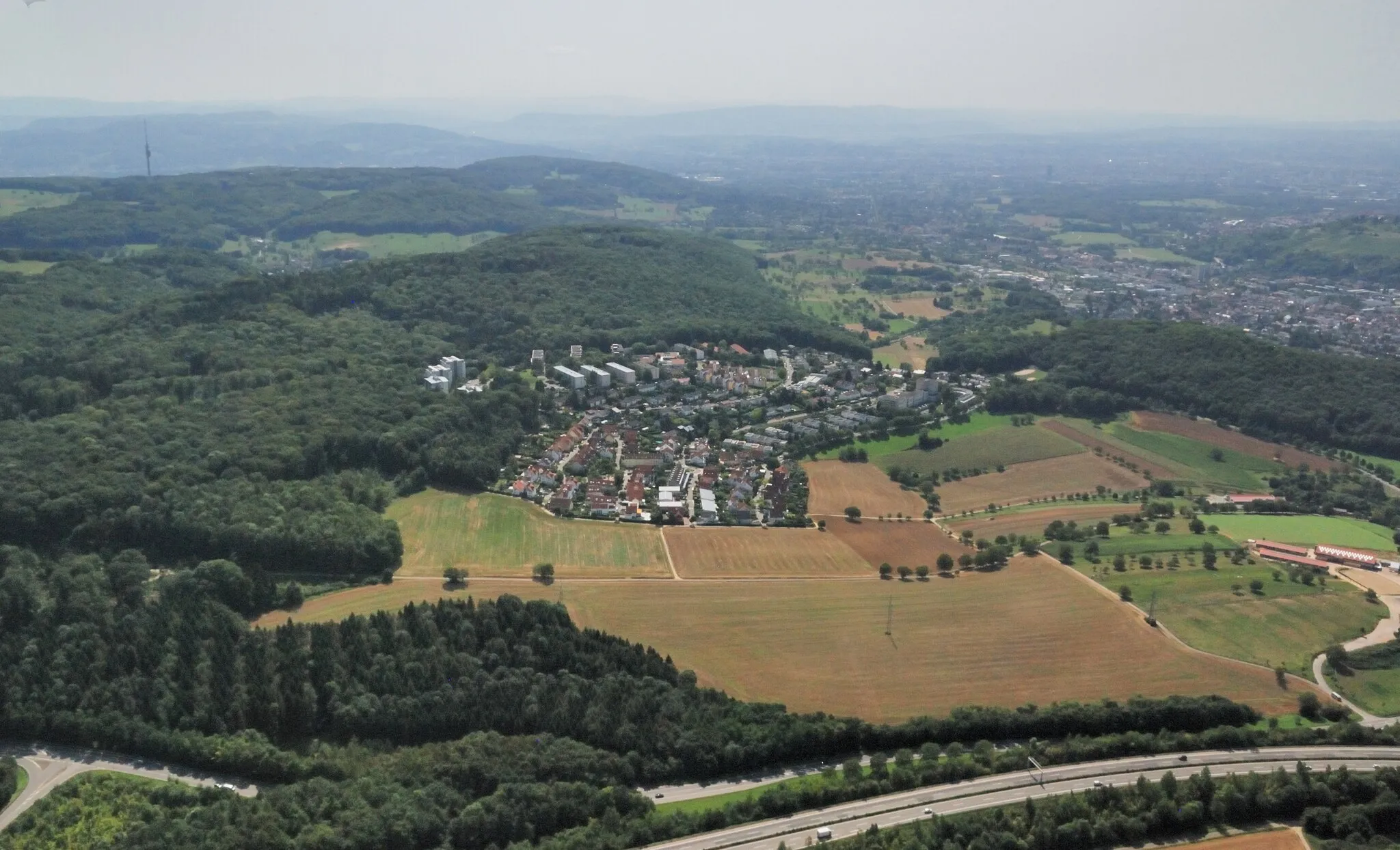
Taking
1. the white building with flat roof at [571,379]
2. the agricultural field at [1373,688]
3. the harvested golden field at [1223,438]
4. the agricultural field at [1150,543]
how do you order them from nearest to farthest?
the agricultural field at [1373,688]
the agricultural field at [1150,543]
the harvested golden field at [1223,438]
the white building with flat roof at [571,379]

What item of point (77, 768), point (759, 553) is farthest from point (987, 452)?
point (77, 768)

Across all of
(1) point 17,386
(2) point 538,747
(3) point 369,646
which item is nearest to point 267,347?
(1) point 17,386

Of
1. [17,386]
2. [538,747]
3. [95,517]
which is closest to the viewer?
[538,747]

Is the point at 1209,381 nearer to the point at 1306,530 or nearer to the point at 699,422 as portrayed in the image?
the point at 1306,530

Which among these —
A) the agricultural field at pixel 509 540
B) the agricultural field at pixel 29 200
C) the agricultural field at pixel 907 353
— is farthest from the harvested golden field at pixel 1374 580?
the agricultural field at pixel 29 200

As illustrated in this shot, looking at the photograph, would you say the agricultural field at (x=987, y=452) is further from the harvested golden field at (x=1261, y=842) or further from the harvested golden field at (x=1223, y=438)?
the harvested golden field at (x=1261, y=842)

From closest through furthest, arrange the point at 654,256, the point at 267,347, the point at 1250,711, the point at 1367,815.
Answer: the point at 1367,815
the point at 1250,711
the point at 267,347
the point at 654,256

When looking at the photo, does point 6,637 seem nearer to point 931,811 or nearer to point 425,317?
point 931,811

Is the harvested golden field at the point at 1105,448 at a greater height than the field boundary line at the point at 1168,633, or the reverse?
the harvested golden field at the point at 1105,448
